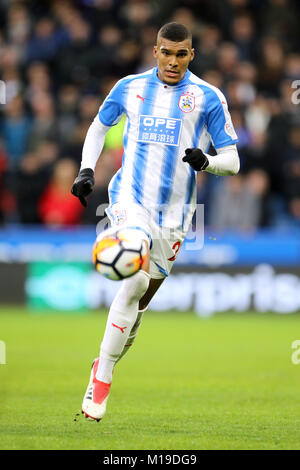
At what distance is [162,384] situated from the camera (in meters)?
7.72

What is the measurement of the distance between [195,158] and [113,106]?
34.7 inches

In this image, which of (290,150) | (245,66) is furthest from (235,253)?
(245,66)

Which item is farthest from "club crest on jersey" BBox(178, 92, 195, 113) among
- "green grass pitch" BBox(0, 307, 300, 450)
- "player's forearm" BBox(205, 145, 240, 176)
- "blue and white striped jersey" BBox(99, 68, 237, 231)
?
"green grass pitch" BBox(0, 307, 300, 450)

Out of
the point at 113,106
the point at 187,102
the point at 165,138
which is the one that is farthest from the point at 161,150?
the point at 113,106

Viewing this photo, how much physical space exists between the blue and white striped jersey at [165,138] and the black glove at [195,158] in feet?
1.38

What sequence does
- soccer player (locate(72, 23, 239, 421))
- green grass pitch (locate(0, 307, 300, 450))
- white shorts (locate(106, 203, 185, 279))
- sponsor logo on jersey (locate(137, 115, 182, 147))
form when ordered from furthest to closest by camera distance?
sponsor logo on jersey (locate(137, 115, 182, 147))
soccer player (locate(72, 23, 239, 421))
white shorts (locate(106, 203, 185, 279))
green grass pitch (locate(0, 307, 300, 450))

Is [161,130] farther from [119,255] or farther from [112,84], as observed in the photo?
[112,84]

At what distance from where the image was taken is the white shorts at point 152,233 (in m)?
5.70

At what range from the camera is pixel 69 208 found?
13859 mm

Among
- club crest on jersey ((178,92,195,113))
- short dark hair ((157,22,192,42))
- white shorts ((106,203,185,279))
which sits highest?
short dark hair ((157,22,192,42))

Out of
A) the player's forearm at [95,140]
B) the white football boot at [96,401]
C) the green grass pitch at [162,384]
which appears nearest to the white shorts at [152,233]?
the player's forearm at [95,140]

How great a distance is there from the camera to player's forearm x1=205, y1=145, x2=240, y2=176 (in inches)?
225

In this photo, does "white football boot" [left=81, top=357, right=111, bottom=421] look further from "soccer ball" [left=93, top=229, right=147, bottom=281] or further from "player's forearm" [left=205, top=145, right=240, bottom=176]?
"player's forearm" [left=205, top=145, right=240, bottom=176]

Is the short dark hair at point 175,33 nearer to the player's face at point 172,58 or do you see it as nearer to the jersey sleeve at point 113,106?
the player's face at point 172,58
